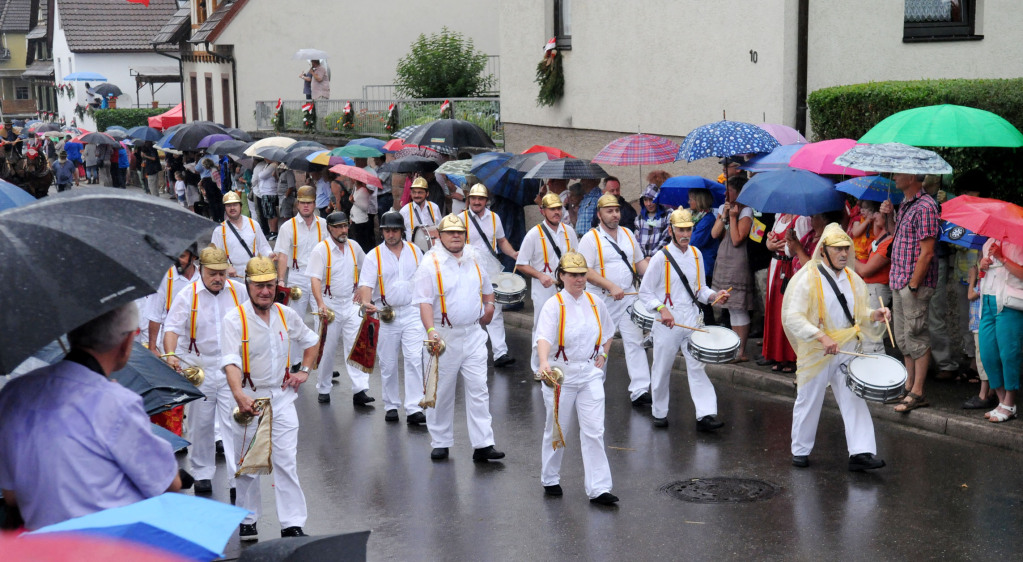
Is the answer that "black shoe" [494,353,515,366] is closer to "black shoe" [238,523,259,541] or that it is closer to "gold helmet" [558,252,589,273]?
"gold helmet" [558,252,589,273]

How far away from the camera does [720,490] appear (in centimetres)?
855

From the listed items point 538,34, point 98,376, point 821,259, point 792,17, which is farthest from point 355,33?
point 98,376

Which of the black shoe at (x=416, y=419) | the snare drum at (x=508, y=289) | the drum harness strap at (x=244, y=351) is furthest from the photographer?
the snare drum at (x=508, y=289)

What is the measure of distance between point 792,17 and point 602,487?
7.94 m

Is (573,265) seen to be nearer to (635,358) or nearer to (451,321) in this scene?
(451,321)

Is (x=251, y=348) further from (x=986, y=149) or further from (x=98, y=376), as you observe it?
(x=986, y=149)

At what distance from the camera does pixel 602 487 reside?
27.1ft

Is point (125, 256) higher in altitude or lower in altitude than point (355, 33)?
lower

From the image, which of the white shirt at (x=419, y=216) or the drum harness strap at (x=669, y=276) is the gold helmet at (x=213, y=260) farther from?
the white shirt at (x=419, y=216)

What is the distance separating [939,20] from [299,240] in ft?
26.7

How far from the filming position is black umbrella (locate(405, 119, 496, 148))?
680 inches

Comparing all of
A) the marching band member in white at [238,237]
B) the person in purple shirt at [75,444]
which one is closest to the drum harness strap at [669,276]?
the marching band member in white at [238,237]

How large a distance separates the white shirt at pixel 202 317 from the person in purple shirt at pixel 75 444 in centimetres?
525

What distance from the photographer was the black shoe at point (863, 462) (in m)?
8.81
